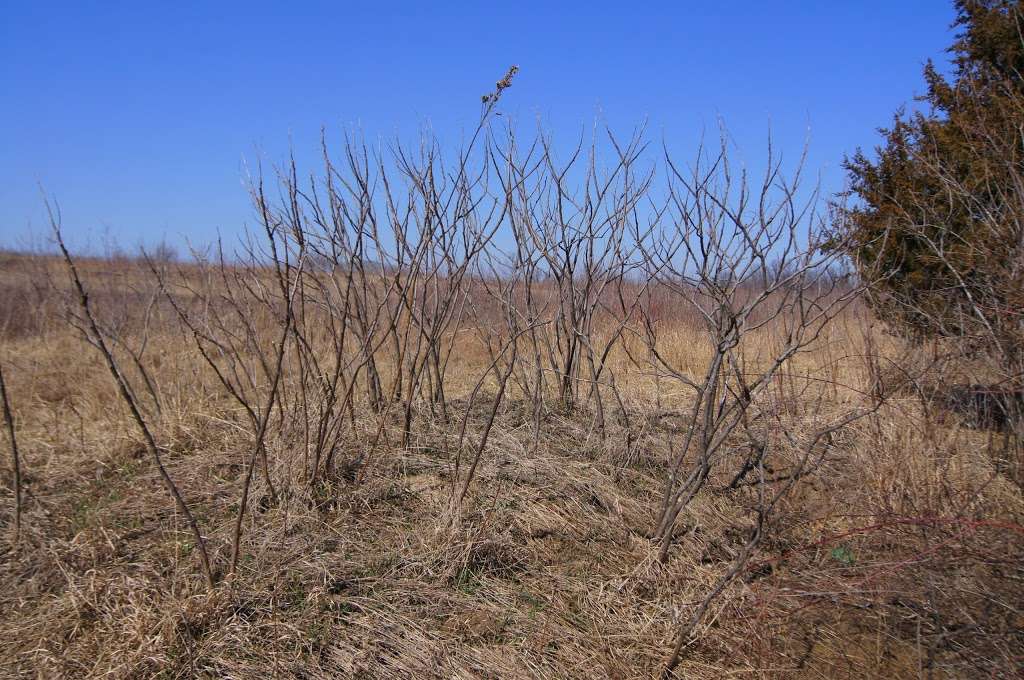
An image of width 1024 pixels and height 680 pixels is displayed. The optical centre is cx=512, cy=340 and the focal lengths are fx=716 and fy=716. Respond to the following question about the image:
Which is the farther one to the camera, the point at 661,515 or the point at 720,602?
the point at 661,515

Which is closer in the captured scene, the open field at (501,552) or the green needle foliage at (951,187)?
the open field at (501,552)

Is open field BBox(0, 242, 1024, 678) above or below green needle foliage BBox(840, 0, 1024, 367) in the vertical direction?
below

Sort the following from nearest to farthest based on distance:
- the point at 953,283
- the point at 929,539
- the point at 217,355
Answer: the point at 929,539 → the point at 953,283 → the point at 217,355

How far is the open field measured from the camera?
2.59 metres

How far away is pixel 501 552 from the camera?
10.9 feet

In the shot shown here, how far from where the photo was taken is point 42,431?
4824mm

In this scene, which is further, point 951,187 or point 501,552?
point 951,187

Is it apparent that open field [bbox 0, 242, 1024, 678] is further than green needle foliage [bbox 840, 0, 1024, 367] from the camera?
No

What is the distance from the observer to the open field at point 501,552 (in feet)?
8.49

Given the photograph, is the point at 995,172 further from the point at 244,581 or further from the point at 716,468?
the point at 244,581

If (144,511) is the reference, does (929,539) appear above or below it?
above

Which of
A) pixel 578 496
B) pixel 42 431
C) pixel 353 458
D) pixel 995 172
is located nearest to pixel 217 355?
pixel 42 431

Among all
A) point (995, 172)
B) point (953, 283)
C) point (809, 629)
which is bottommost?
point (809, 629)

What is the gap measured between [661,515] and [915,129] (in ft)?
11.7
